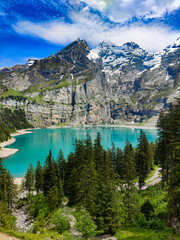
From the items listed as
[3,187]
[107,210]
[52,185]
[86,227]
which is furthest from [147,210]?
[3,187]

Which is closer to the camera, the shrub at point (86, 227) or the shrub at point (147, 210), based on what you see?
the shrub at point (86, 227)

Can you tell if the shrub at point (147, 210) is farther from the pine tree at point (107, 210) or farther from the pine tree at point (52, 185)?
the pine tree at point (52, 185)

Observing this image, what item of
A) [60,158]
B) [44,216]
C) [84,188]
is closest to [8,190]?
[44,216]

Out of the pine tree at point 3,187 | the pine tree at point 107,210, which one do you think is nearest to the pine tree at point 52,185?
the pine tree at point 3,187

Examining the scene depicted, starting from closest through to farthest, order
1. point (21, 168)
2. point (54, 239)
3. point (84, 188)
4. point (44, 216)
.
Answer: point (54, 239), point (84, 188), point (44, 216), point (21, 168)

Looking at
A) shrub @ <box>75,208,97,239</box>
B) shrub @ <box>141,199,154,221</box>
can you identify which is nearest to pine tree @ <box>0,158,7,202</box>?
shrub @ <box>75,208,97,239</box>

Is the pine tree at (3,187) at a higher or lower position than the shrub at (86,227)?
lower

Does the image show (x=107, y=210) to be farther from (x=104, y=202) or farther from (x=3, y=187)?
(x=3, y=187)

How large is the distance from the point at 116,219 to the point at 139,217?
357 cm

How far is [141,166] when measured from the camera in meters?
40.8

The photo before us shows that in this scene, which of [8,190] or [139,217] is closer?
[139,217]

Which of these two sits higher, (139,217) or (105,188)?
(105,188)

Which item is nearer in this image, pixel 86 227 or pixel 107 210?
pixel 86 227

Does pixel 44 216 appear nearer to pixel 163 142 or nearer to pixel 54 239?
pixel 54 239
